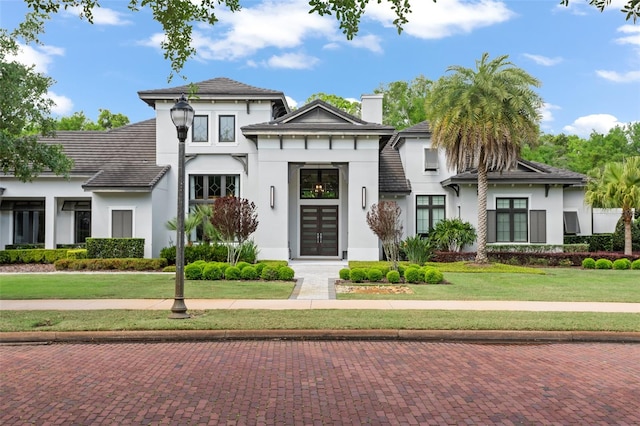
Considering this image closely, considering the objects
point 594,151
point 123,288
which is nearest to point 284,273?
point 123,288

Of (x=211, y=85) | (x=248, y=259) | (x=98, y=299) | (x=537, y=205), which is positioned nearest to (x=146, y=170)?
(x=211, y=85)

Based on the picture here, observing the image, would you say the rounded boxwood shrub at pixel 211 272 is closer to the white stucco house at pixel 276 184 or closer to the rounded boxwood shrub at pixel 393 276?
the rounded boxwood shrub at pixel 393 276

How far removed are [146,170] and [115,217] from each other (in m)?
2.83

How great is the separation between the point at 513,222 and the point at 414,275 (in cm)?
1206

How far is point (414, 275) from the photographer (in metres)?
16.5

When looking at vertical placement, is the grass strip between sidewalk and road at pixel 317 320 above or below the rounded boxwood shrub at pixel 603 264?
below

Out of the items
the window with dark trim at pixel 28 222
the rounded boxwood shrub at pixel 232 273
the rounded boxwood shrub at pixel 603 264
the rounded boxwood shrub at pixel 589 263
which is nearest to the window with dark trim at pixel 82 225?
the window with dark trim at pixel 28 222

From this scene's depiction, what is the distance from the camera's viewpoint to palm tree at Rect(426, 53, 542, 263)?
21266 millimetres

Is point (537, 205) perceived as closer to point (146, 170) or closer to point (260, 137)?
point (260, 137)

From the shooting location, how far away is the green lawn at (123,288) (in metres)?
13.6

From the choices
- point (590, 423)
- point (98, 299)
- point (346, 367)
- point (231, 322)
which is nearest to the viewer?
point (590, 423)

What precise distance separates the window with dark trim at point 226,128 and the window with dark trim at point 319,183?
4.02m

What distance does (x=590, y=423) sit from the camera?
5.03 meters

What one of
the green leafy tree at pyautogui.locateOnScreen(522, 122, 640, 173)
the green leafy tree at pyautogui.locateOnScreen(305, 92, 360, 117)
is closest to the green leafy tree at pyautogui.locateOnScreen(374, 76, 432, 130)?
the green leafy tree at pyautogui.locateOnScreen(305, 92, 360, 117)
